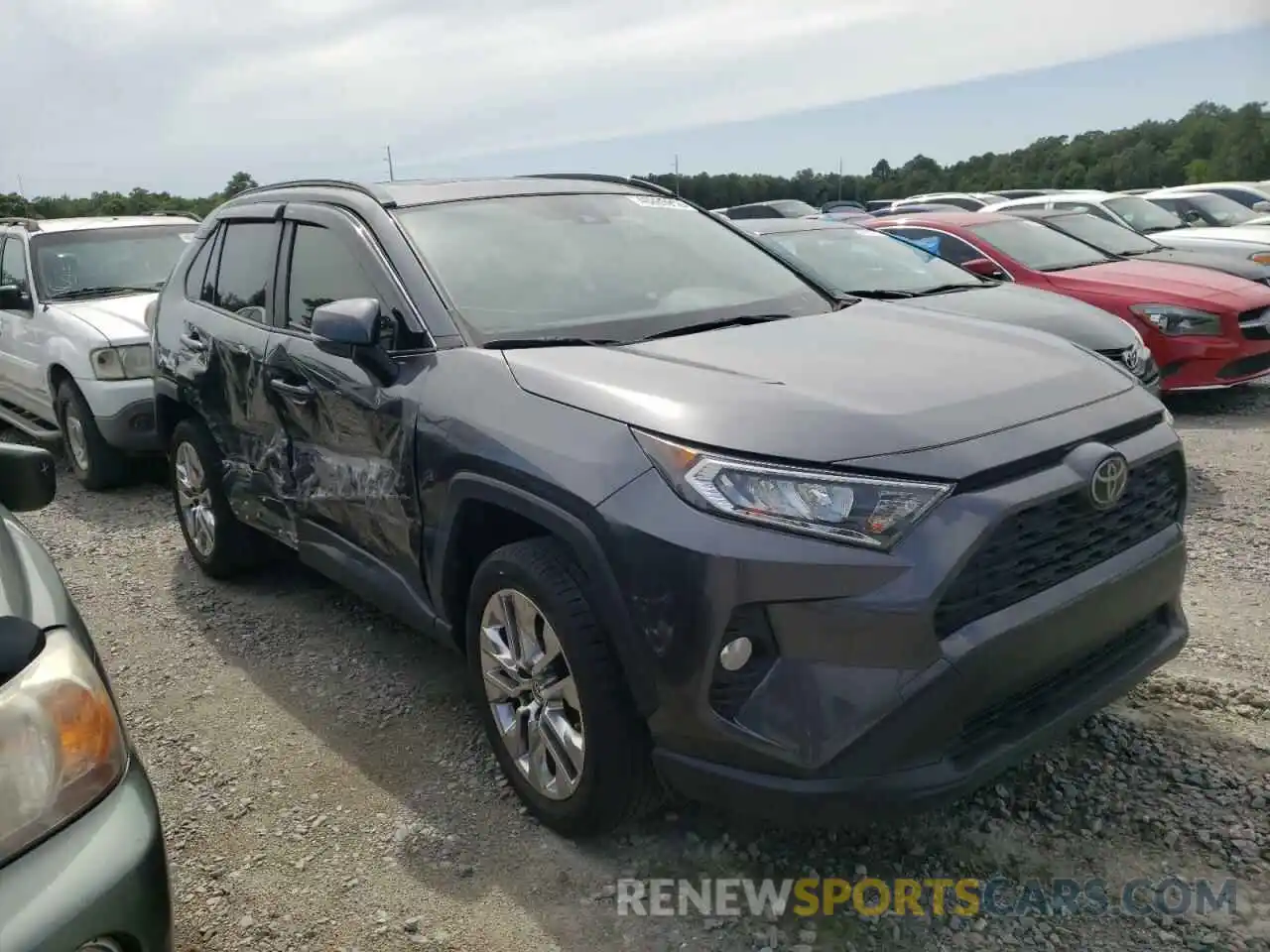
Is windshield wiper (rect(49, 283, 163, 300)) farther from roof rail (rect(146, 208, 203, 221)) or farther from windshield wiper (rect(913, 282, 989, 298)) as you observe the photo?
windshield wiper (rect(913, 282, 989, 298))

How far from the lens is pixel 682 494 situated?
232 centimetres

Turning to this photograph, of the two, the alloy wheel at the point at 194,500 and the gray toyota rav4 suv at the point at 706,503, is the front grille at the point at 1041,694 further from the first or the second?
the alloy wheel at the point at 194,500

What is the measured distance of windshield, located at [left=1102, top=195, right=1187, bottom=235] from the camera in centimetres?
1426

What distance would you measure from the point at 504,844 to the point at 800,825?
3.16 ft

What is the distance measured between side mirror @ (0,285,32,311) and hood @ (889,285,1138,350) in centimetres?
596

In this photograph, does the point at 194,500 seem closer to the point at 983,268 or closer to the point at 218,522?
the point at 218,522

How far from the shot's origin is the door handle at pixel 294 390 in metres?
3.65

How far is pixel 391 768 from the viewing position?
10.8ft

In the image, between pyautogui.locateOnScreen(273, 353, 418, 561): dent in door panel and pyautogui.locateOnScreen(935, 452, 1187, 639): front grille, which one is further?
pyautogui.locateOnScreen(273, 353, 418, 561): dent in door panel

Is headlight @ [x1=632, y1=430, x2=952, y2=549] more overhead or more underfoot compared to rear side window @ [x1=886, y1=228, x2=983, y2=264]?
more underfoot

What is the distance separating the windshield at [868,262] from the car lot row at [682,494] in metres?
2.44

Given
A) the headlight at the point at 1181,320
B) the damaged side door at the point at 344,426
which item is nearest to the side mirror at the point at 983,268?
the headlight at the point at 1181,320

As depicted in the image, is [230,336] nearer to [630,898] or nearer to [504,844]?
[504,844]

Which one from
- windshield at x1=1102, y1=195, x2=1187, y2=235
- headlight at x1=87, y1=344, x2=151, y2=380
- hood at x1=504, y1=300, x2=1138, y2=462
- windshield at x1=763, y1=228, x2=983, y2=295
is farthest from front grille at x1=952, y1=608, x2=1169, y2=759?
windshield at x1=1102, y1=195, x2=1187, y2=235
